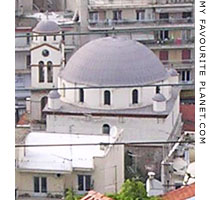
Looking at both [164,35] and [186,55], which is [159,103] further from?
[164,35]

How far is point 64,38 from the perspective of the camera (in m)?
10.0

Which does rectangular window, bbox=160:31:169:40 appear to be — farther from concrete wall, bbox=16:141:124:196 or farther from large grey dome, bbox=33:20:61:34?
concrete wall, bbox=16:141:124:196

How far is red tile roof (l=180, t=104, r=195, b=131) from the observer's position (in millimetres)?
8672

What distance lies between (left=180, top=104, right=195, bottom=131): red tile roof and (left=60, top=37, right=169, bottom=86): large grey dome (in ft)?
1.65

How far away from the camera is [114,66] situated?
832 cm

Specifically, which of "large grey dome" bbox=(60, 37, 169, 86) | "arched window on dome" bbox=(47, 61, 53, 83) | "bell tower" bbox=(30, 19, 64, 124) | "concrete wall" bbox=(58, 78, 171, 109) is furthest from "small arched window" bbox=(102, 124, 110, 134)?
"arched window on dome" bbox=(47, 61, 53, 83)

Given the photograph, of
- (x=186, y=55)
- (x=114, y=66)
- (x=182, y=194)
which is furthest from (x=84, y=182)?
(x=186, y=55)

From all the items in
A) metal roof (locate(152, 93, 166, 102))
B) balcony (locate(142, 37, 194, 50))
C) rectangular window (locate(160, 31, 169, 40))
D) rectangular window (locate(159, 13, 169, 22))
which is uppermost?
rectangular window (locate(159, 13, 169, 22))

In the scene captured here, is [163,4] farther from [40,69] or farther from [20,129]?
[20,129]

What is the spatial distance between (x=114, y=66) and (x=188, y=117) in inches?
37.8

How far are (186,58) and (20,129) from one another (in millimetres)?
3017

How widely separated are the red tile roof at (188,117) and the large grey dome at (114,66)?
0.50m

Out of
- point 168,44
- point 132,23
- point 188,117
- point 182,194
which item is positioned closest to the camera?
point 182,194

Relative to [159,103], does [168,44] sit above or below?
above
